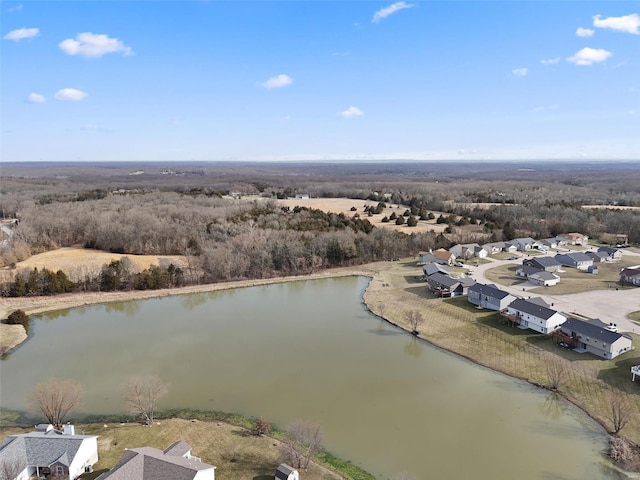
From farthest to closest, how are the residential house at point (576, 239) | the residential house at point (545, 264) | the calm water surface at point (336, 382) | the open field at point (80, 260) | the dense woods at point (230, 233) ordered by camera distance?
the residential house at point (576, 239) < the dense woods at point (230, 233) < the open field at point (80, 260) < the residential house at point (545, 264) < the calm water surface at point (336, 382)

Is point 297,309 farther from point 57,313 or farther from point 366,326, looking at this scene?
point 57,313

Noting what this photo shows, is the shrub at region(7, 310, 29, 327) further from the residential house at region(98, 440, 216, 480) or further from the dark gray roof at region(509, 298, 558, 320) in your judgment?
the dark gray roof at region(509, 298, 558, 320)

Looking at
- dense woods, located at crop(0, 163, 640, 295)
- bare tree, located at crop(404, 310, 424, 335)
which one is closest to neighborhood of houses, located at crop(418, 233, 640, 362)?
dense woods, located at crop(0, 163, 640, 295)

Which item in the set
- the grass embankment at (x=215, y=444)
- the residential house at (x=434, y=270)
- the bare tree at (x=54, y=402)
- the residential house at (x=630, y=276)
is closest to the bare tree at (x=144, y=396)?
the grass embankment at (x=215, y=444)

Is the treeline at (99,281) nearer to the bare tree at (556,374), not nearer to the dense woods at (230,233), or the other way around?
the dense woods at (230,233)

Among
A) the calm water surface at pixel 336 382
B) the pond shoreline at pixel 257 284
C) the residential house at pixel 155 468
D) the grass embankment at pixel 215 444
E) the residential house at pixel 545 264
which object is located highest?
the residential house at pixel 545 264

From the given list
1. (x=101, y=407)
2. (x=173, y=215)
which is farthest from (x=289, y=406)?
(x=173, y=215)
